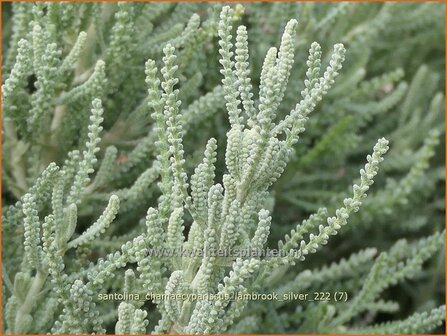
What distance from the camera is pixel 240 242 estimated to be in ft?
3.01

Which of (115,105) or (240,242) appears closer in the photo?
(240,242)

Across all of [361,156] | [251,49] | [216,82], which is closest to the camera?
[216,82]

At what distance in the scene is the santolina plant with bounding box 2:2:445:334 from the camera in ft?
2.75

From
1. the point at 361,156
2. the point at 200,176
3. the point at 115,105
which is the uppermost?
the point at 115,105

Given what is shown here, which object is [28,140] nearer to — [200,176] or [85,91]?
[85,91]

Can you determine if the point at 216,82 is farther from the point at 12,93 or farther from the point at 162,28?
the point at 12,93

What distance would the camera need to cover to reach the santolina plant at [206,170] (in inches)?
33.0

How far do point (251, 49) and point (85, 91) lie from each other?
0.52m

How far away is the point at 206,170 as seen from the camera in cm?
85

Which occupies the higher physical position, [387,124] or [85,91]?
[85,91]

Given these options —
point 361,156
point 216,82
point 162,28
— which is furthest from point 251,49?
point 361,156

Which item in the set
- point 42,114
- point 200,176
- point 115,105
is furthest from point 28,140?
Answer: point 200,176

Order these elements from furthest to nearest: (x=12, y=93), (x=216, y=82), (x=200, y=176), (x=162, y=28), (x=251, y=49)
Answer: (x=251, y=49) < (x=216, y=82) < (x=162, y=28) < (x=12, y=93) < (x=200, y=176)

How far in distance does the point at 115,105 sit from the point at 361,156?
762 mm
